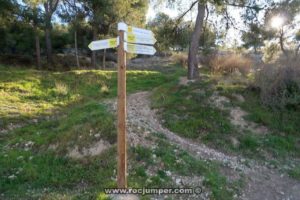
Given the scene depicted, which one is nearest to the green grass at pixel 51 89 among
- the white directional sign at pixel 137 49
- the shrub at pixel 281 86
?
the white directional sign at pixel 137 49

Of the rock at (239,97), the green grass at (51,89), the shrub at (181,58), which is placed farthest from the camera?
the shrub at (181,58)

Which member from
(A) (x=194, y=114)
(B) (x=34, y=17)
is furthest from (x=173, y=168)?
(B) (x=34, y=17)

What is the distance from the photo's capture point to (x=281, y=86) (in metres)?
10.3

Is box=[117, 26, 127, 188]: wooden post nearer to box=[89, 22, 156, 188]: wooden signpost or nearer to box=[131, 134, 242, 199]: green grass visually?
box=[89, 22, 156, 188]: wooden signpost

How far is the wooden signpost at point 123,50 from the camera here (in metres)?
4.41

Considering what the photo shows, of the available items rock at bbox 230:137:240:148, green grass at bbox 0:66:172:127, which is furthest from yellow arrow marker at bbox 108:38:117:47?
green grass at bbox 0:66:172:127

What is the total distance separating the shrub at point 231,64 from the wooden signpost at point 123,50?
13.2 m

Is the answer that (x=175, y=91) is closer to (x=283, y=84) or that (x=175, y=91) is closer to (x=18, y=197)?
(x=283, y=84)

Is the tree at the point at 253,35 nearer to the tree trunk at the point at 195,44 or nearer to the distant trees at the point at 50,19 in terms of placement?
the tree trunk at the point at 195,44

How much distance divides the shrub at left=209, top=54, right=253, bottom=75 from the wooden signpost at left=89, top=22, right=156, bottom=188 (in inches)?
521

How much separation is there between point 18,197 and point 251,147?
5835mm

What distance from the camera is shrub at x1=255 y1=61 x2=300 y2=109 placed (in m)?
10.2

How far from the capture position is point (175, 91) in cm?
1184

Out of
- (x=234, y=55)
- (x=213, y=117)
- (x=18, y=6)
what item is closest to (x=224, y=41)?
(x=234, y=55)
